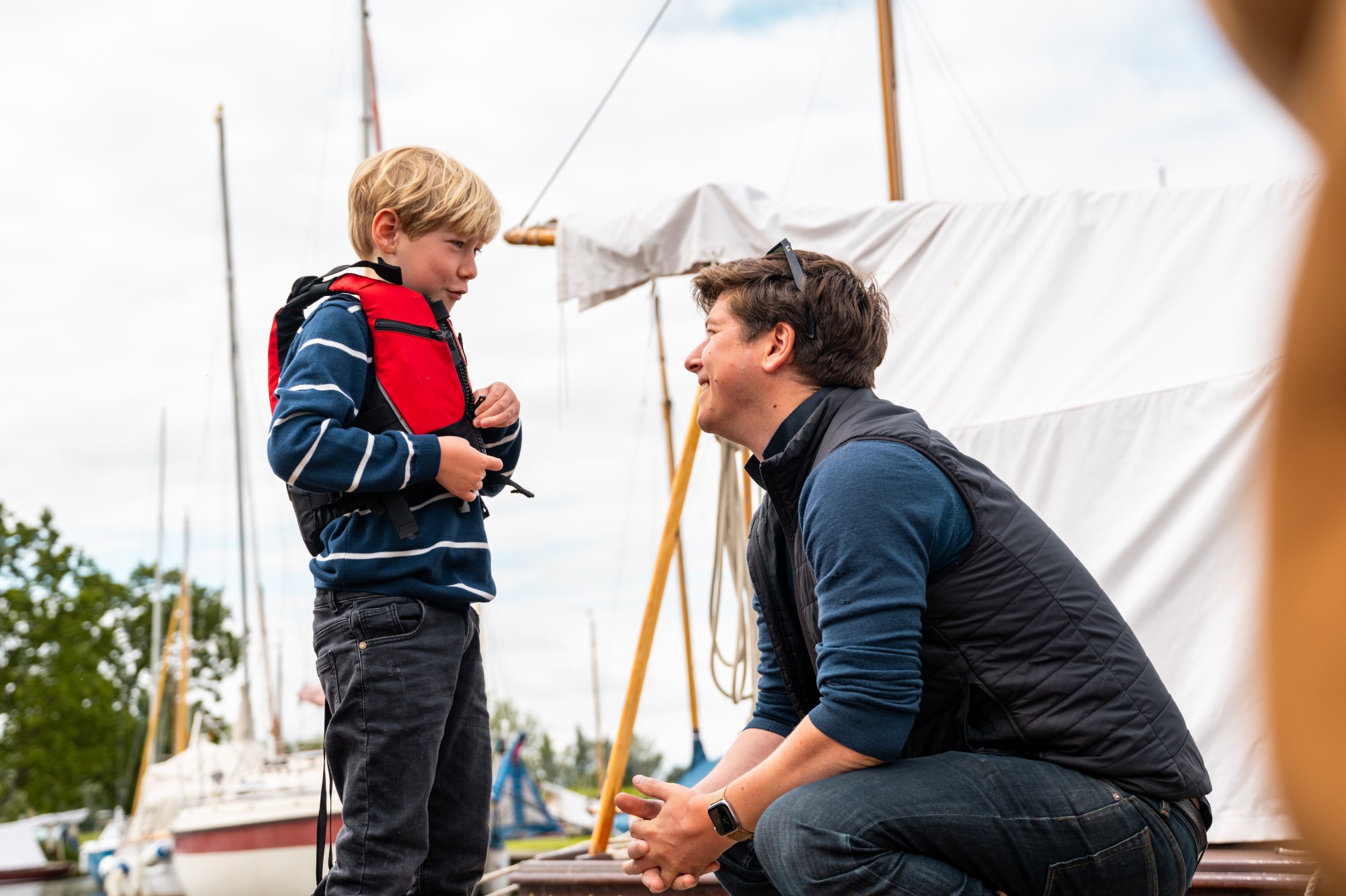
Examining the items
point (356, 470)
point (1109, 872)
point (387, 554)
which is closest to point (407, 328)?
point (356, 470)

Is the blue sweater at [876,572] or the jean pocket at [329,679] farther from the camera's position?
the jean pocket at [329,679]

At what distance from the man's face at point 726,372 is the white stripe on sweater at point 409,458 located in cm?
51

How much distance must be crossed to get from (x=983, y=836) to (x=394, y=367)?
4.29ft

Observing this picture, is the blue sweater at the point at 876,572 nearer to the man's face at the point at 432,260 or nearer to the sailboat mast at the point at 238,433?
the man's face at the point at 432,260

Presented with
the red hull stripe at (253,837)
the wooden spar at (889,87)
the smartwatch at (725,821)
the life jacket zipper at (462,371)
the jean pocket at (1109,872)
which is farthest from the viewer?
the red hull stripe at (253,837)

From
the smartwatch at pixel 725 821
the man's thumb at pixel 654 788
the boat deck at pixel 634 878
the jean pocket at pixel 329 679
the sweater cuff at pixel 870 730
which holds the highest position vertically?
the jean pocket at pixel 329 679

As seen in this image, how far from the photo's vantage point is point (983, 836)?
4.96 ft

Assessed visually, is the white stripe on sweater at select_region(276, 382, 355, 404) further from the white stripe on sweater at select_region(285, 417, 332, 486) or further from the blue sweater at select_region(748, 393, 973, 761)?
the blue sweater at select_region(748, 393, 973, 761)

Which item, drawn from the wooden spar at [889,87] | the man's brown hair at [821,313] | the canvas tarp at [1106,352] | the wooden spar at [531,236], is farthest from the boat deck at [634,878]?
the wooden spar at [889,87]

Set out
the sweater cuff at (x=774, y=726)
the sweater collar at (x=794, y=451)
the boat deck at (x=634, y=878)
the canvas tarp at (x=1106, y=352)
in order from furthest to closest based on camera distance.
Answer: the canvas tarp at (x=1106, y=352)
the boat deck at (x=634, y=878)
the sweater cuff at (x=774, y=726)
the sweater collar at (x=794, y=451)

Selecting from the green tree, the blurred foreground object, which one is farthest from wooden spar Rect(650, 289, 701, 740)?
the green tree

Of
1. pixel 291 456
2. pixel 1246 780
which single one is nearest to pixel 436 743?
pixel 291 456

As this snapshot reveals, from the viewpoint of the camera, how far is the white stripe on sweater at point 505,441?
2.27 meters

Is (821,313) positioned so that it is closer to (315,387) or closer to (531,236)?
(315,387)
